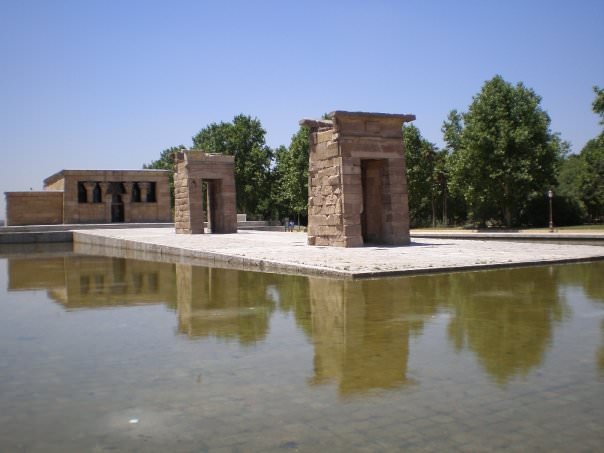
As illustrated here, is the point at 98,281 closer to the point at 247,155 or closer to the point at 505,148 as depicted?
the point at 505,148

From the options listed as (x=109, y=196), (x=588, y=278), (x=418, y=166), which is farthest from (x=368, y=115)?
(x=418, y=166)

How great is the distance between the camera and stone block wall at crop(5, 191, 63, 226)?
1578 inches

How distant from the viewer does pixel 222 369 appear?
4.96 meters

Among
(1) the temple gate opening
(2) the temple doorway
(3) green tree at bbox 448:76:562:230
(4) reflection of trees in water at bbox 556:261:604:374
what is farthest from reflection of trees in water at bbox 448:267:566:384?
(3) green tree at bbox 448:76:562:230

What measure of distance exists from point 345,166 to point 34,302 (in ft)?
32.8

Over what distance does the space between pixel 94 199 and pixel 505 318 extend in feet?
123

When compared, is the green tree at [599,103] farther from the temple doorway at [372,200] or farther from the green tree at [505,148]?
the temple doorway at [372,200]

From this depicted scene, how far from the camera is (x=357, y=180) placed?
688 inches

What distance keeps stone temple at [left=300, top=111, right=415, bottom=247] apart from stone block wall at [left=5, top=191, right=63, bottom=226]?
27789 mm

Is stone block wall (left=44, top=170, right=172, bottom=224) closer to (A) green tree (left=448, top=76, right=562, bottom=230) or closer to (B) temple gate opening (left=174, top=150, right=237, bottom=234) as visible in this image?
(B) temple gate opening (left=174, top=150, right=237, bottom=234)

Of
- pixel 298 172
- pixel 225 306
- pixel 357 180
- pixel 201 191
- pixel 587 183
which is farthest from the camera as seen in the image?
pixel 298 172

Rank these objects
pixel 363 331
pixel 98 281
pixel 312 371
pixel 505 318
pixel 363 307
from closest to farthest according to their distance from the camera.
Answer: pixel 312 371 < pixel 363 331 < pixel 505 318 < pixel 363 307 < pixel 98 281

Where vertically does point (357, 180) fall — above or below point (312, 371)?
above

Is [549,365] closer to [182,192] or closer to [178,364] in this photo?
[178,364]
